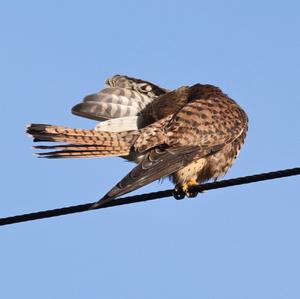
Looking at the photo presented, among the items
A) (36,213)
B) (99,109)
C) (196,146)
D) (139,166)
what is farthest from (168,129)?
(36,213)

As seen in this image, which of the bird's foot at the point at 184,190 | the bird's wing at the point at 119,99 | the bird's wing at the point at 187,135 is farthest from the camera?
the bird's wing at the point at 119,99

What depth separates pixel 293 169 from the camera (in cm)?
538

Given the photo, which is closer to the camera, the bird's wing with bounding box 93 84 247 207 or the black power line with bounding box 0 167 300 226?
the black power line with bounding box 0 167 300 226

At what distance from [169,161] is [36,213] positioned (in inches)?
69.0

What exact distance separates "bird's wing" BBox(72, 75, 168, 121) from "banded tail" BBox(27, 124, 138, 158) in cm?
137

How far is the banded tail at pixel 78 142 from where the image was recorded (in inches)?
281

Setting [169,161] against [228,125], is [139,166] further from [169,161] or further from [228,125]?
[228,125]

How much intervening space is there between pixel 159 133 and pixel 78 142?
0.74 meters

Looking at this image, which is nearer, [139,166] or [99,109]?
[139,166]

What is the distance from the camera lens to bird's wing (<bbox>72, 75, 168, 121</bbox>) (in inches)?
351

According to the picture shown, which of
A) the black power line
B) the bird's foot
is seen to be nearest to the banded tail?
the bird's foot

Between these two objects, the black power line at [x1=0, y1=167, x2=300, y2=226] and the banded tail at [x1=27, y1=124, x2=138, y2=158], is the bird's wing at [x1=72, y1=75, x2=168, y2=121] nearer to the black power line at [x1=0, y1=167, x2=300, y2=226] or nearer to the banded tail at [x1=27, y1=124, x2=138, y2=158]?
the banded tail at [x1=27, y1=124, x2=138, y2=158]

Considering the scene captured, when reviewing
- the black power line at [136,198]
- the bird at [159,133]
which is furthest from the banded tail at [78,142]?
the black power line at [136,198]

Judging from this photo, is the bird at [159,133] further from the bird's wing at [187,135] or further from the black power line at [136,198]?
the black power line at [136,198]
